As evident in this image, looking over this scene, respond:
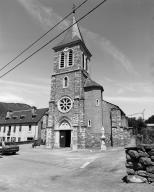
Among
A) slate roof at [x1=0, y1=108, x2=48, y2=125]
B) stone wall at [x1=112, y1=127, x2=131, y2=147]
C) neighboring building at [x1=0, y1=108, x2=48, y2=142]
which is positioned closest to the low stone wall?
stone wall at [x1=112, y1=127, x2=131, y2=147]

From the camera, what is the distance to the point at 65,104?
3164cm

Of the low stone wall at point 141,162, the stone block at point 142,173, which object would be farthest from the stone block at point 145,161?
the stone block at point 142,173

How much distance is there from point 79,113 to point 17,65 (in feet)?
63.1

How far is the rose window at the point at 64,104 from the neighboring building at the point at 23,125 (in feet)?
33.3

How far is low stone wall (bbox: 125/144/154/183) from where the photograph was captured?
23.7 feet

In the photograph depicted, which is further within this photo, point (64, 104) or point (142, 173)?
point (64, 104)

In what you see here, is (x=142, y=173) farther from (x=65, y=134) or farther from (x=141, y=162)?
(x=65, y=134)

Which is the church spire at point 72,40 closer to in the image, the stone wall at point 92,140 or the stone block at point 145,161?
the stone wall at point 92,140

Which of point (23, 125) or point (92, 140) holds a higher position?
point (23, 125)

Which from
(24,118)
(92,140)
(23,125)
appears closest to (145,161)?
(92,140)

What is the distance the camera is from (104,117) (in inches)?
1254

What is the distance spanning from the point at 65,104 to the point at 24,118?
65.5ft

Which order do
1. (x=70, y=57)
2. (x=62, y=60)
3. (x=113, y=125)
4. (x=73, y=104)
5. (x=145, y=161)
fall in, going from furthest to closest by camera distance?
(x=62, y=60) < (x=70, y=57) < (x=113, y=125) < (x=73, y=104) < (x=145, y=161)

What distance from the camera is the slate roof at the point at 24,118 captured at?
44688 mm
